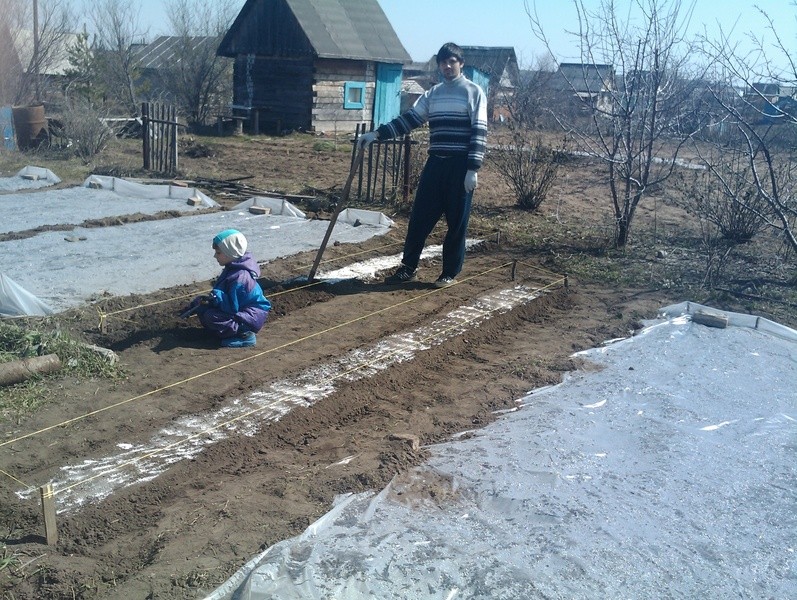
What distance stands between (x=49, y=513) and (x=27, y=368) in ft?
5.86

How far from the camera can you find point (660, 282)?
786 cm

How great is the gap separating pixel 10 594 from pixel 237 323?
9.20 feet

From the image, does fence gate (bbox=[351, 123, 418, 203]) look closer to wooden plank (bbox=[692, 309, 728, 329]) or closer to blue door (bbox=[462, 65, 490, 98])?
wooden plank (bbox=[692, 309, 728, 329])

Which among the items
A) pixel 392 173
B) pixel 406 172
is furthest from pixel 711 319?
pixel 392 173

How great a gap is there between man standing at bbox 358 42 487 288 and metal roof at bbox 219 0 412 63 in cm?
1708

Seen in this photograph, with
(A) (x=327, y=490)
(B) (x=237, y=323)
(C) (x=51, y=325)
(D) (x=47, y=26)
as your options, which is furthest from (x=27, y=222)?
(D) (x=47, y=26)

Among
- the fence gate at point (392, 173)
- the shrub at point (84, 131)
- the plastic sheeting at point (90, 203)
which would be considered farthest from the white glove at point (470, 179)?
the shrub at point (84, 131)

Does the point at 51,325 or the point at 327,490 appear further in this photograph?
the point at 51,325

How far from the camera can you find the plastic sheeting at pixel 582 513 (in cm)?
290

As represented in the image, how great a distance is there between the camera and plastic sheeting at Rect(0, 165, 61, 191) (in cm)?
1170

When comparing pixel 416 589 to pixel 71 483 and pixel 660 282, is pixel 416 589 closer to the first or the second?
pixel 71 483

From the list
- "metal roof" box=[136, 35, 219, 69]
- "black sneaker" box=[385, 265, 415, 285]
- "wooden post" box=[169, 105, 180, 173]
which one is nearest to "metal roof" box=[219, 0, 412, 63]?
"metal roof" box=[136, 35, 219, 69]

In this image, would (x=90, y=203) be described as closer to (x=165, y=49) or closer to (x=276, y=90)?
(x=276, y=90)

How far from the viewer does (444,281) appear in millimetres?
7453
